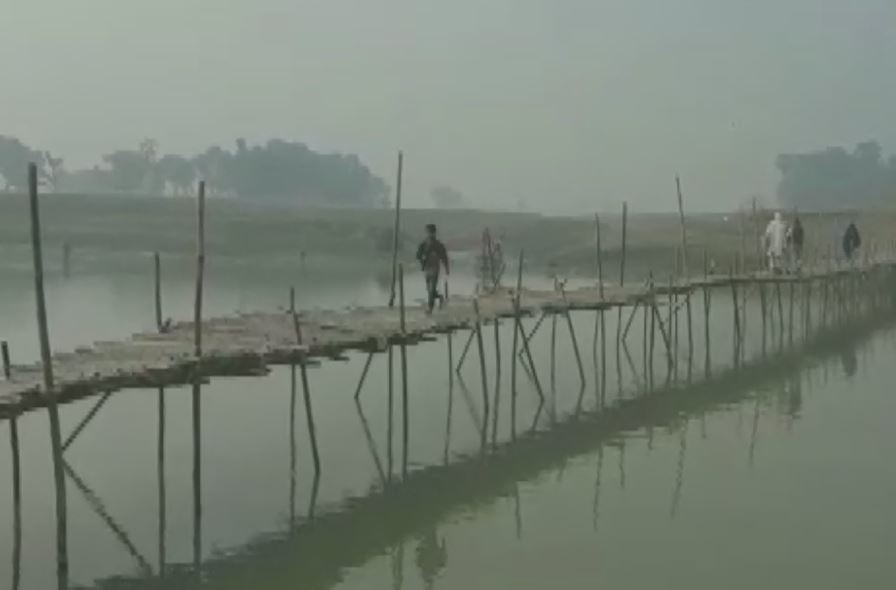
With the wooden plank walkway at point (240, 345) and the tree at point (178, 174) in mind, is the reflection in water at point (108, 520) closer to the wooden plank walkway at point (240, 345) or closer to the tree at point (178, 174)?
the wooden plank walkway at point (240, 345)

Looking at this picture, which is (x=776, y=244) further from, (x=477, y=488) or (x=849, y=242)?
(x=477, y=488)

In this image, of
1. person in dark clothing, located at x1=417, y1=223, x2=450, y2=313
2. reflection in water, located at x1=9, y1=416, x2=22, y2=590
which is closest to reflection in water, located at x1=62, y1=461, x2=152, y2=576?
reflection in water, located at x1=9, y1=416, x2=22, y2=590

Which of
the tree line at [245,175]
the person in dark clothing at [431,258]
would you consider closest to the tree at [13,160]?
the tree line at [245,175]

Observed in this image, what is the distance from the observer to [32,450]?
48.5 feet

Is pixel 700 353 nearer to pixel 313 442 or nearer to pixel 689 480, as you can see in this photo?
pixel 689 480

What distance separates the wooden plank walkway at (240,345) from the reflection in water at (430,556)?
2408 millimetres

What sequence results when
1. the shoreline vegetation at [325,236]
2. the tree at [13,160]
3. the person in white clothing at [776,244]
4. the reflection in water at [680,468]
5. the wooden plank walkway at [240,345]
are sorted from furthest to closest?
the tree at [13,160] → the shoreline vegetation at [325,236] → the person in white clothing at [776,244] → the reflection in water at [680,468] → the wooden plank walkway at [240,345]

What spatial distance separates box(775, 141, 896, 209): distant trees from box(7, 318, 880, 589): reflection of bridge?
362 feet

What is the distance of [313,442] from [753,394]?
30.3ft

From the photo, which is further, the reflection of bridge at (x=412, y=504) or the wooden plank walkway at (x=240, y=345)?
the reflection of bridge at (x=412, y=504)

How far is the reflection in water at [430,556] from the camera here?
10578 millimetres

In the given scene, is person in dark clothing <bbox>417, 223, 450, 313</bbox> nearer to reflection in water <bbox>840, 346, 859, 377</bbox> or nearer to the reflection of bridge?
the reflection of bridge

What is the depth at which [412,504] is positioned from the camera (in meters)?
12.8

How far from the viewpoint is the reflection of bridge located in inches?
408
